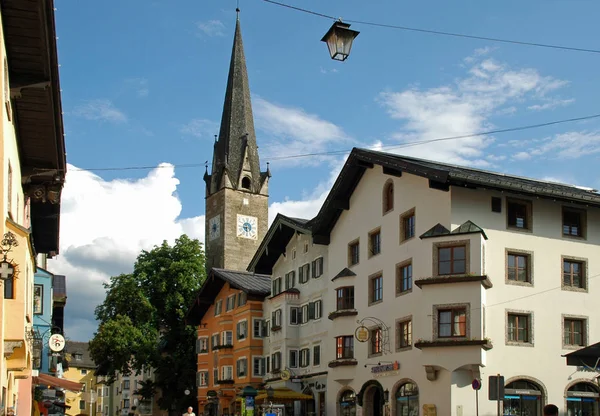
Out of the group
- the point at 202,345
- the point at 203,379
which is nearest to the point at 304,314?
the point at 202,345

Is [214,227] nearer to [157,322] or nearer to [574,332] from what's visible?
[157,322]

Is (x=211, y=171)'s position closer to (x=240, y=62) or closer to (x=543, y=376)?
(x=240, y=62)

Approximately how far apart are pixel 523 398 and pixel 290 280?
21364 millimetres

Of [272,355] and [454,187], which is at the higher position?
[454,187]

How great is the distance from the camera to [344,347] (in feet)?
153

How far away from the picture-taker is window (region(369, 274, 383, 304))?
44.3 m

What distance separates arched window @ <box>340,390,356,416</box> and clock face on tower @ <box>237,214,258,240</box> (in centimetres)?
7480

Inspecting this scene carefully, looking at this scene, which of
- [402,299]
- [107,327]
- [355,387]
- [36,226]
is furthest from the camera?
[107,327]

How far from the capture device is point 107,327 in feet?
216

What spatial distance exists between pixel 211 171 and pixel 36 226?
102 metres

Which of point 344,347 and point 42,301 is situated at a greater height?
point 42,301

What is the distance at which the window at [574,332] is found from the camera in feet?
129

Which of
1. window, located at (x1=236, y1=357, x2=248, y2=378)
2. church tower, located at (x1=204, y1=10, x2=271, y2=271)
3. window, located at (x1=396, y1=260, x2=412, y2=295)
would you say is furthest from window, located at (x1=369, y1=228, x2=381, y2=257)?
church tower, located at (x1=204, y1=10, x2=271, y2=271)

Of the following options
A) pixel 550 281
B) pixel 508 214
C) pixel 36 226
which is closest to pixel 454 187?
pixel 508 214
